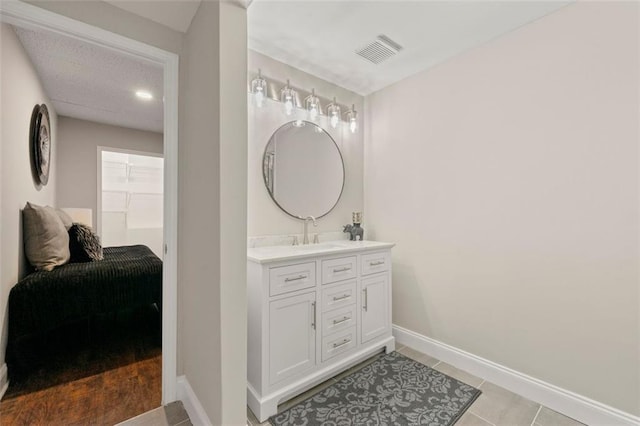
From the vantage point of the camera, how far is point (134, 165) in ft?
15.7

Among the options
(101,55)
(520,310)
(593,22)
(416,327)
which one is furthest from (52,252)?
(593,22)

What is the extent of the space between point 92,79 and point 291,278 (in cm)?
277

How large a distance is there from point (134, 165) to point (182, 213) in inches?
157

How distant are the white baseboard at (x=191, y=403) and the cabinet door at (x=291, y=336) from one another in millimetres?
366

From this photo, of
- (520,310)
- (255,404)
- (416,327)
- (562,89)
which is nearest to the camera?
(255,404)

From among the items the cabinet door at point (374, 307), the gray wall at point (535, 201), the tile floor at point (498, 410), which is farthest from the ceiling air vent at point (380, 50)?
the tile floor at point (498, 410)

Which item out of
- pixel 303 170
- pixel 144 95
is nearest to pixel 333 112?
pixel 303 170

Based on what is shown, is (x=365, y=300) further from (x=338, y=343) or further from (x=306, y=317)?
(x=306, y=317)

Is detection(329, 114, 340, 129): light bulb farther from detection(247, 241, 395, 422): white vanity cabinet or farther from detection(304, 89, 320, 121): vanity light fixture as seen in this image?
detection(247, 241, 395, 422): white vanity cabinet

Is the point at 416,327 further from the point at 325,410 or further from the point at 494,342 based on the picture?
the point at 325,410

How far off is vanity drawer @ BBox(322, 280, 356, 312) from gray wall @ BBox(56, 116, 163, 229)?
12.7 ft

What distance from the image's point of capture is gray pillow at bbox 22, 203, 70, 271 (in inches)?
81.0

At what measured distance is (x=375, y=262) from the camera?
2207 mm

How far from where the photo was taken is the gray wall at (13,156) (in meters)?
1.68
